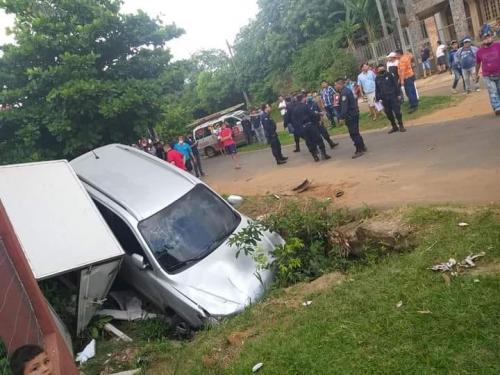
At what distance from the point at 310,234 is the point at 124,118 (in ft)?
Answer: 22.6

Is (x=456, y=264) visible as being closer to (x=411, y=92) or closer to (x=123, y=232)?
(x=123, y=232)

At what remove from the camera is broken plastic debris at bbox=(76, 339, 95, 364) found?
5.00 meters

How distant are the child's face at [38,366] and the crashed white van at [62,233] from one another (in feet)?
6.49

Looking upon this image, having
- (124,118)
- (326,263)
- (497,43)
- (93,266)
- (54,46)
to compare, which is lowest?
(326,263)

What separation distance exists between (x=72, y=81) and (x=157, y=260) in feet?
19.9

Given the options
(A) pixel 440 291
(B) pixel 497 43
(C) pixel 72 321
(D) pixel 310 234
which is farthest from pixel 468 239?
(B) pixel 497 43

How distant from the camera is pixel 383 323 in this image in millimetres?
3502

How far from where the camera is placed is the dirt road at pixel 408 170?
255 inches

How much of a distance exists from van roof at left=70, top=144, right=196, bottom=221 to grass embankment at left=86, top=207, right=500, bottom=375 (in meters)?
1.88

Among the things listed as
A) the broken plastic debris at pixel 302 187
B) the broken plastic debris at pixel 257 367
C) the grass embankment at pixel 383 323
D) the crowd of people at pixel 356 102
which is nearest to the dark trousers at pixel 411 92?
the crowd of people at pixel 356 102

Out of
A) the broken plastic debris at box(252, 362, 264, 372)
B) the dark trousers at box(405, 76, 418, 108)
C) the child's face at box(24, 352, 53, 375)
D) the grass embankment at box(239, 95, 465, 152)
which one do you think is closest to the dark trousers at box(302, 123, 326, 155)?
the grass embankment at box(239, 95, 465, 152)

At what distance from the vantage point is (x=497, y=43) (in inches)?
363

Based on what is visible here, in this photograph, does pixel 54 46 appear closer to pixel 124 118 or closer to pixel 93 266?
pixel 124 118

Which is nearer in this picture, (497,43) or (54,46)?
(497,43)
